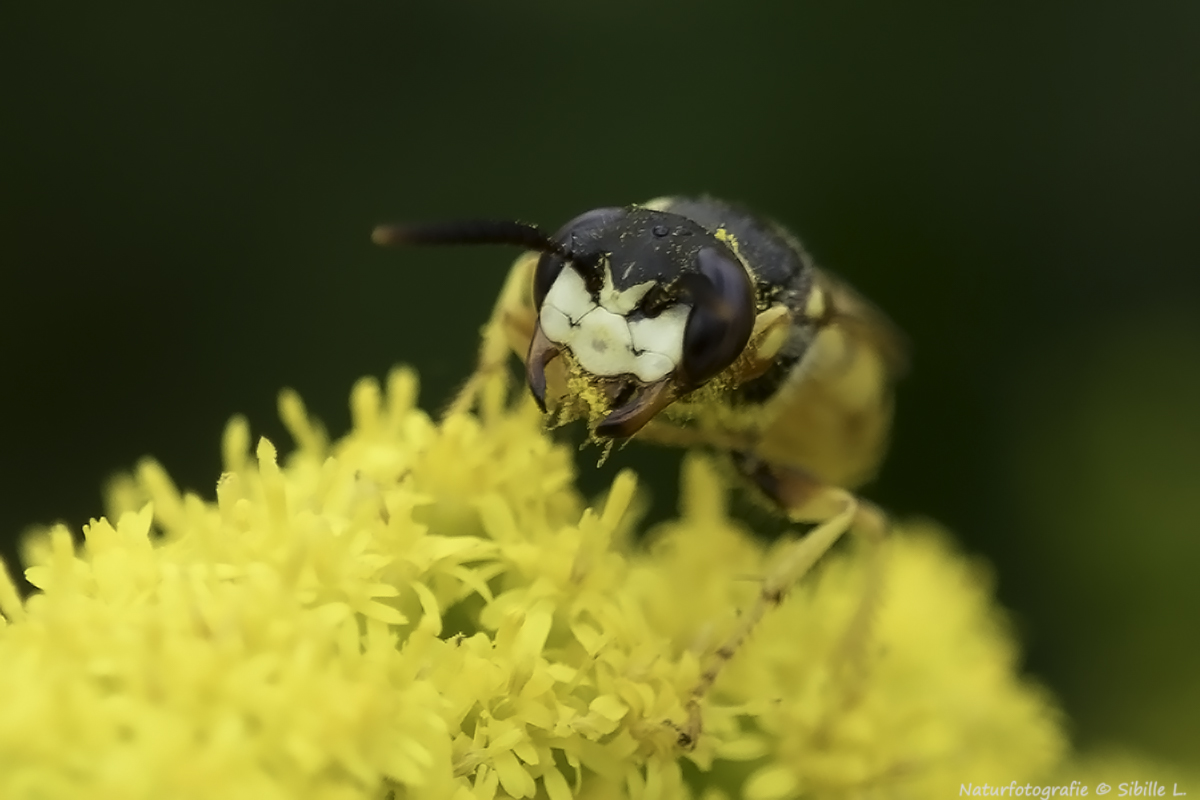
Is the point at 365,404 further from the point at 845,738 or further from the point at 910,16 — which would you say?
the point at 910,16

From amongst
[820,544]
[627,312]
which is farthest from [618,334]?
[820,544]

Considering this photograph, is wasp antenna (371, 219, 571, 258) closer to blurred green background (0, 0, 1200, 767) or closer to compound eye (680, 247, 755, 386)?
compound eye (680, 247, 755, 386)

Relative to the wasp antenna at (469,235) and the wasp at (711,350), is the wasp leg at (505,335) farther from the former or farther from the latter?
the wasp antenna at (469,235)

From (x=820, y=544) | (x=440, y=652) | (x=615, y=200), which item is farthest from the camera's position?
(x=615, y=200)

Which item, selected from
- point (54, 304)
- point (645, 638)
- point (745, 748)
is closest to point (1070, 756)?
point (745, 748)

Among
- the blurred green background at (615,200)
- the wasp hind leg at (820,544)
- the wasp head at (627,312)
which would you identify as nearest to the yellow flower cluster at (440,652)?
the wasp hind leg at (820,544)

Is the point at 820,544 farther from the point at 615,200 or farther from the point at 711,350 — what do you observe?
the point at 615,200
